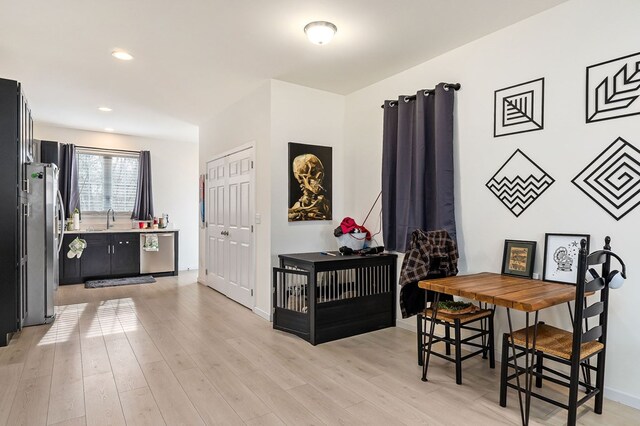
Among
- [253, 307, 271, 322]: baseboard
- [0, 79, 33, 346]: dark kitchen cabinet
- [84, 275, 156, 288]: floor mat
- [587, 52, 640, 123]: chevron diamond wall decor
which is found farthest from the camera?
[84, 275, 156, 288]: floor mat

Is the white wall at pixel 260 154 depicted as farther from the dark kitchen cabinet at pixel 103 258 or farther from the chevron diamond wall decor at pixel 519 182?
the dark kitchen cabinet at pixel 103 258

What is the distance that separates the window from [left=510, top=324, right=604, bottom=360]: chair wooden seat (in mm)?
6766

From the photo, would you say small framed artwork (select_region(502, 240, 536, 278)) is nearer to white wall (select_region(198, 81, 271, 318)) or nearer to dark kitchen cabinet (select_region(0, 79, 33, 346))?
white wall (select_region(198, 81, 271, 318))

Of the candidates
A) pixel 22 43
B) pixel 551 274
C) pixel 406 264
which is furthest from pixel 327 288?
pixel 22 43

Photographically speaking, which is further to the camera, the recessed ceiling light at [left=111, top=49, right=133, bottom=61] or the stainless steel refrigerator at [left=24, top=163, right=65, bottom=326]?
the stainless steel refrigerator at [left=24, top=163, right=65, bottom=326]

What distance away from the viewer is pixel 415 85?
3617 millimetres

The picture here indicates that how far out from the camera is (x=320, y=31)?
9.24 ft

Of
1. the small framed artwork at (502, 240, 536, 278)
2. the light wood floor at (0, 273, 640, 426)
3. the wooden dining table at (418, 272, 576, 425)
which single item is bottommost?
the light wood floor at (0, 273, 640, 426)

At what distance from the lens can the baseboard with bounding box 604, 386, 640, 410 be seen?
2193 millimetres

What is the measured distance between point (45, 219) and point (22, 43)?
1.69 meters

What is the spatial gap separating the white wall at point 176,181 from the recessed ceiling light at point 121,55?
381 cm

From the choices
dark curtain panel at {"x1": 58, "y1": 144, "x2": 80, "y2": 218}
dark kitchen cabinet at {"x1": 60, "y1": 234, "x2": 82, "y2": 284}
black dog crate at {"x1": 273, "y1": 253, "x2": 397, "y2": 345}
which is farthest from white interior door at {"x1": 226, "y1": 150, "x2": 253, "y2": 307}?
dark curtain panel at {"x1": 58, "y1": 144, "x2": 80, "y2": 218}

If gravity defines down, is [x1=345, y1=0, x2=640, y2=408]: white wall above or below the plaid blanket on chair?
above

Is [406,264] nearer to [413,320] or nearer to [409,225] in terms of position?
[409,225]
